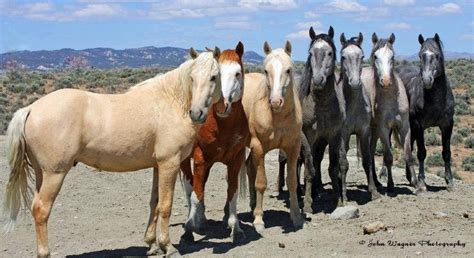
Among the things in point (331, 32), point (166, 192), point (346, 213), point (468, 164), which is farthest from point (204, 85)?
point (468, 164)

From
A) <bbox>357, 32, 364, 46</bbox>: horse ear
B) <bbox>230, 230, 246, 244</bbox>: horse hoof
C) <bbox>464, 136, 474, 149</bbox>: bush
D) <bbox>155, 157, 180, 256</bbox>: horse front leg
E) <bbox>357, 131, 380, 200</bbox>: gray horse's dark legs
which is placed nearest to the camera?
<bbox>155, 157, 180, 256</bbox>: horse front leg

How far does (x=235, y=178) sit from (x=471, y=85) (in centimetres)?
3255

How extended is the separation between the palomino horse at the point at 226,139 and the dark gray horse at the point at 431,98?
396 centimetres

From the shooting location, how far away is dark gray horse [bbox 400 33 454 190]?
375 inches

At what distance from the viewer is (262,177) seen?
7.38 metres

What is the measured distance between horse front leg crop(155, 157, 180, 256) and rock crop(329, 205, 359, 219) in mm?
2637

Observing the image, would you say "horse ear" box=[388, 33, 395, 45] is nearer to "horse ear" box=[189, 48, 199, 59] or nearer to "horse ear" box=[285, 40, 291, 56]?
"horse ear" box=[285, 40, 291, 56]

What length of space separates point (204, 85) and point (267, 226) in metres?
2.60

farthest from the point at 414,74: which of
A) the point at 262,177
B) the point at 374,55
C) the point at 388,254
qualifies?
the point at 388,254

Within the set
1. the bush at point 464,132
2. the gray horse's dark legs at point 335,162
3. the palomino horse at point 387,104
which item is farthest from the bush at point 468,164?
the gray horse's dark legs at point 335,162

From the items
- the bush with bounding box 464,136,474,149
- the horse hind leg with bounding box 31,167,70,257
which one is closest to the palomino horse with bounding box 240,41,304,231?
the horse hind leg with bounding box 31,167,70,257

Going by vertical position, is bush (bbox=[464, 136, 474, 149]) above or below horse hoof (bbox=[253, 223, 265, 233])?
below

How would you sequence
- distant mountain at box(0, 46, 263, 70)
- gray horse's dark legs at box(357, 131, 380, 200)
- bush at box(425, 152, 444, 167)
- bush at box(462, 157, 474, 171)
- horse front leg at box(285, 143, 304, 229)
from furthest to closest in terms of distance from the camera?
1. distant mountain at box(0, 46, 263, 70)
2. bush at box(425, 152, 444, 167)
3. bush at box(462, 157, 474, 171)
4. gray horse's dark legs at box(357, 131, 380, 200)
5. horse front leg at box(285, 143, 304, 229)

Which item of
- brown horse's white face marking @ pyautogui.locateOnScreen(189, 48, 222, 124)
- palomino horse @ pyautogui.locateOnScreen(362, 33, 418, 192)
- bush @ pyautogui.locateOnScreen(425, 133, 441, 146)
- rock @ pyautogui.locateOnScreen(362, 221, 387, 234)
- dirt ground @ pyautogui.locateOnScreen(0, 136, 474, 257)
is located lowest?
bush @ pyautogui.locateOnScreen(425, 133, 441, 146)
